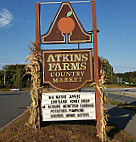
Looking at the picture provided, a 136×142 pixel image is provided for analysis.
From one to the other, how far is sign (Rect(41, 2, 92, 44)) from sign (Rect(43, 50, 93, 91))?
0.43 metres

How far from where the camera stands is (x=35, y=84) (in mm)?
5059

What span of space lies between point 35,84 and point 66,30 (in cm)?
222

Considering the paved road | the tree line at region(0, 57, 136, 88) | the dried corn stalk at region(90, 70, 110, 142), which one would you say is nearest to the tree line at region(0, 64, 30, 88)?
the tree line at region(0, 57, 136, 88)

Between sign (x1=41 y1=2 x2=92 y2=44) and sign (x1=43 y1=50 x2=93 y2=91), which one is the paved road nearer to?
sign (x1=43 y1=50 x2=93 y2=91)

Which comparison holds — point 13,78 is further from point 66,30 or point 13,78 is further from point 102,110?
point 102,110

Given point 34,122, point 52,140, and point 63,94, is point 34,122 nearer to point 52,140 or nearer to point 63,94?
point 52,140

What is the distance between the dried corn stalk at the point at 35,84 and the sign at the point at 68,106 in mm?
202

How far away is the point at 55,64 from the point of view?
533 centimetres

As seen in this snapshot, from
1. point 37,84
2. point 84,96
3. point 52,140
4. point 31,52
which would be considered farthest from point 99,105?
point 31,52

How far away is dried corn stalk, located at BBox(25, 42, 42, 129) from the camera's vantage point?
499 centimetres

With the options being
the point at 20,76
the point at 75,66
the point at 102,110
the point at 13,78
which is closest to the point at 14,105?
the point at 75,66

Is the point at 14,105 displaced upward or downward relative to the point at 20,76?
downward

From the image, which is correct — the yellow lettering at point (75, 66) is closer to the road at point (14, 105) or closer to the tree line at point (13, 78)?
the road at point (14, 105)

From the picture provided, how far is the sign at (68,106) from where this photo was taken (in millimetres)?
5082
